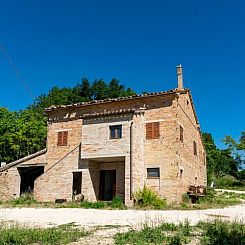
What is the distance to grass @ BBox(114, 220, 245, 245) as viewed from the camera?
8.35m

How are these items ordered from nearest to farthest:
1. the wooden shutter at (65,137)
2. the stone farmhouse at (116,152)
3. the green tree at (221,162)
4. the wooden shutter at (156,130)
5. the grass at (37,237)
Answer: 1. the grass at (37,237)
2. the stone farmhouse at (116,152)
3. the wooden shutter at (156,130)
4. the wooden shutter at (65,137)
5. the green tree at (221,162)

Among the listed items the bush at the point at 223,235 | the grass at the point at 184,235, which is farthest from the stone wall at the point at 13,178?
the bush at the point at 223,235

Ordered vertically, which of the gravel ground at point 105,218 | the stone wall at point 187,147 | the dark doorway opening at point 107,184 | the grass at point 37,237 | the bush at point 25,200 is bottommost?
the grass at point 37,237

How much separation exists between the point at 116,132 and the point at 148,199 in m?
5.21

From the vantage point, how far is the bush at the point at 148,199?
2122cm

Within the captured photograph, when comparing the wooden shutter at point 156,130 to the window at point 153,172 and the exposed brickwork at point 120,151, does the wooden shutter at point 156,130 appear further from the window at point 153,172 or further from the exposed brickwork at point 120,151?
the window at point 153,172

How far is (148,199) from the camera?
21484mm

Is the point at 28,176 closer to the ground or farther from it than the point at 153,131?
closer to the ground

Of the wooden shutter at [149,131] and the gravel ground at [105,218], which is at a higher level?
the wooden shutter at [149,131]

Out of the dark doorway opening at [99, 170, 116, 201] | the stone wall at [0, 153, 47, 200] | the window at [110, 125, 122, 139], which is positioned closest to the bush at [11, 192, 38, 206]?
the stone wall at [0, 153, 47, 200]

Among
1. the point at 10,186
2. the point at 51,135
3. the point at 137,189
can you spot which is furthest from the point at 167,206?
the point at 10,186

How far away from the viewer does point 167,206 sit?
21188 millimetres

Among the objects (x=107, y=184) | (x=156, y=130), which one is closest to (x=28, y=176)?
(x=107, y=184)

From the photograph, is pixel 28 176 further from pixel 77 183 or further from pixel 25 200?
pixel 77 183
